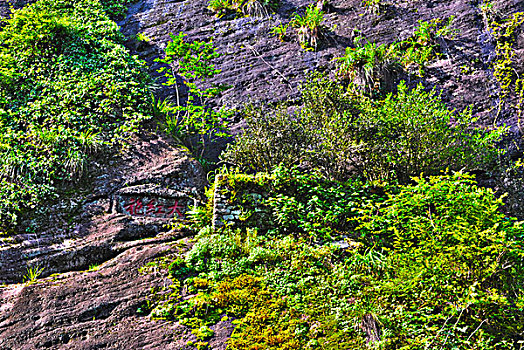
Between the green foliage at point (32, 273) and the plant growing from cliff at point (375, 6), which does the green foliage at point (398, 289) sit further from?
the plant growing from cliff at point (375, 6)

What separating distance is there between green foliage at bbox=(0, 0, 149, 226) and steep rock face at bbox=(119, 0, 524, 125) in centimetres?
148

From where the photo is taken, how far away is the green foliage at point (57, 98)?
274 inches

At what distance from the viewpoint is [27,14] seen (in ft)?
30.1

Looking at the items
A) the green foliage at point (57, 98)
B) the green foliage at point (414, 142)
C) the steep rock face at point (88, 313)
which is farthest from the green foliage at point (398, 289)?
the green foliage at point (57, 98)

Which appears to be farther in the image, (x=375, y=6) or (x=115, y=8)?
(x=115, y=8)

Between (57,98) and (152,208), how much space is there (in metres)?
3.47

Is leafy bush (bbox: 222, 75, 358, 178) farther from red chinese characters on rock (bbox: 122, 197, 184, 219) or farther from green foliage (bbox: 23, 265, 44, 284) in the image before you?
green foliage (bbox: 23, 265, 44, 284)

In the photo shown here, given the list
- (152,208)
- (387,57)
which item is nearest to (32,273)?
(152,208)

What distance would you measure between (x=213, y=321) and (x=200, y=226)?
1.95 meters

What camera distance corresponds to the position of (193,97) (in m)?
9.29

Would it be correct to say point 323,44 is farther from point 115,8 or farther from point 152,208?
point 115,8

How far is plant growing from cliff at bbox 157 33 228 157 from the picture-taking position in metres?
8.36

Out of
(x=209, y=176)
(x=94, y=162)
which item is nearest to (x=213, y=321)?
(x=209, y=176)

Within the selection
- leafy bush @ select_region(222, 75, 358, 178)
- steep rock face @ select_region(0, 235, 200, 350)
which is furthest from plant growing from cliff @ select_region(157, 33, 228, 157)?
steep rock face @ select_region(0, 235, 200, 350)
